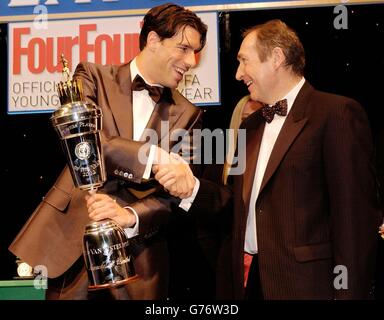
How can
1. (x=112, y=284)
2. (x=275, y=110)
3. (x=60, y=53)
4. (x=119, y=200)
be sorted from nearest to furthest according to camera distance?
(x=112, y=284) < (x=119, y=200) < (x=275, y=110) < (x=60, y=53)

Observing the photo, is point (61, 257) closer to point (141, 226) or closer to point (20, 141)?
point (141, 226)

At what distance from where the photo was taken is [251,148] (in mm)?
2709

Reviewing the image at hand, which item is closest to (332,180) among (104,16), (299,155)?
(299,155)

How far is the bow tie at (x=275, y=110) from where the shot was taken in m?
2.63

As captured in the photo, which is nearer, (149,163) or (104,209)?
(104,209)

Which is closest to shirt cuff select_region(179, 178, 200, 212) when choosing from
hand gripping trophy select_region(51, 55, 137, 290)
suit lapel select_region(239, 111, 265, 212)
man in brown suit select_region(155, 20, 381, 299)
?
man in brown suit select_region(155, 20, 381, 299)

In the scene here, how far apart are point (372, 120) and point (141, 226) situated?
1.68 metres

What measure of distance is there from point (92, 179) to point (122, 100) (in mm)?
471

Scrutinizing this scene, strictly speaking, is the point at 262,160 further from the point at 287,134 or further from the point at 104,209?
the point at 104,209

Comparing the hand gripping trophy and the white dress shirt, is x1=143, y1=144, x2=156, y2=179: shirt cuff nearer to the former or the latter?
the hand gripping trophy

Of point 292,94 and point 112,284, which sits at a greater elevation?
point 292,94

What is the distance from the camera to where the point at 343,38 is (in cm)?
362

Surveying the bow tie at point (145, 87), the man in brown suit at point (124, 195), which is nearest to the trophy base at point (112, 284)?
the man in brown suit at point (124, 195)

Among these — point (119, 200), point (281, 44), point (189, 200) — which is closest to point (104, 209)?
point (119, 200)
